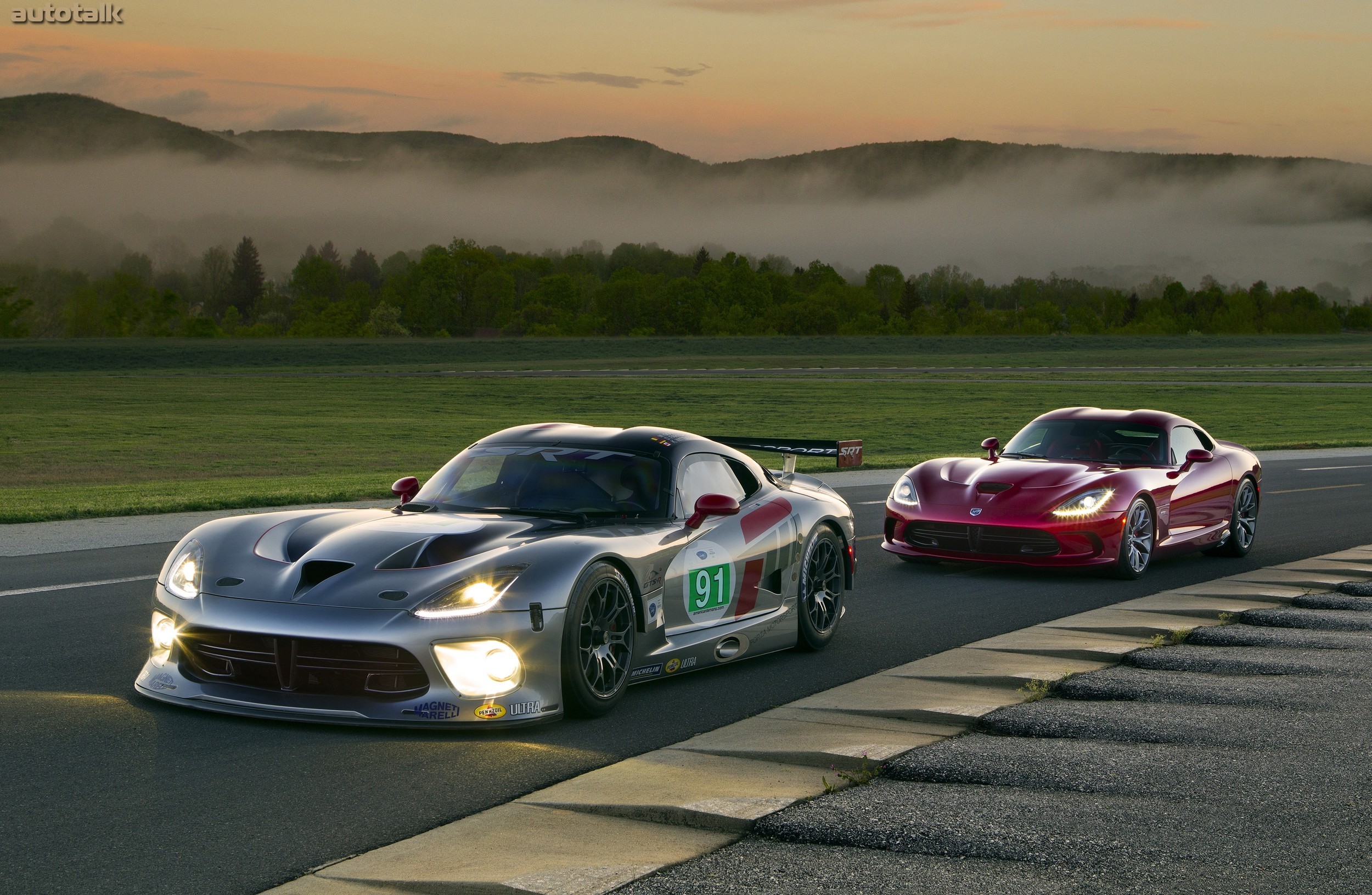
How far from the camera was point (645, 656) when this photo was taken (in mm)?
7191

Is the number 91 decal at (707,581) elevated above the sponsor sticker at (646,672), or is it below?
above

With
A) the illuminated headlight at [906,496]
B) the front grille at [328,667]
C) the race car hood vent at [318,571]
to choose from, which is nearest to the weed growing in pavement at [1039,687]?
the front grille at [328,667]

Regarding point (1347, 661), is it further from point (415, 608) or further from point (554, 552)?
point (415, 608)

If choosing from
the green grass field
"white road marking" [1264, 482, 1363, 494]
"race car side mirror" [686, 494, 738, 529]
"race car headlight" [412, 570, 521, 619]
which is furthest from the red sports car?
the green grass field

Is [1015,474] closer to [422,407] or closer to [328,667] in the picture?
[328,667]

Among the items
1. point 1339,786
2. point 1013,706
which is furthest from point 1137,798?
point 1013,706

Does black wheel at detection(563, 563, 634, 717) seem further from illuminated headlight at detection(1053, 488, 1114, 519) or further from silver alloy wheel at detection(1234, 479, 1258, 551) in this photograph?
silver alloy wheel at detection(1234, 479, 1258, 551)

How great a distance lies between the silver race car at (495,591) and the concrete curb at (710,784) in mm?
718

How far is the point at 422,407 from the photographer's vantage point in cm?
4872

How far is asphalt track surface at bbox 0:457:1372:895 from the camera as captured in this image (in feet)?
15.8

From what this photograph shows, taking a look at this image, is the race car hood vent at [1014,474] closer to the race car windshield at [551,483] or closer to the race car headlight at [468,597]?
the race car windshield at [551,483]

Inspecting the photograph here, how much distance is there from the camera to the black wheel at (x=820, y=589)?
860 cm

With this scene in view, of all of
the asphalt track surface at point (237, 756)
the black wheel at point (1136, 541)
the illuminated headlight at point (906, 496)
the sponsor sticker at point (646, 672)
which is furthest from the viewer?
the illuminated headlight at point (906, 496)

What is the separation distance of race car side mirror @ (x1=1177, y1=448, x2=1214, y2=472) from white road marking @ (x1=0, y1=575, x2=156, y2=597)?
8584mm
